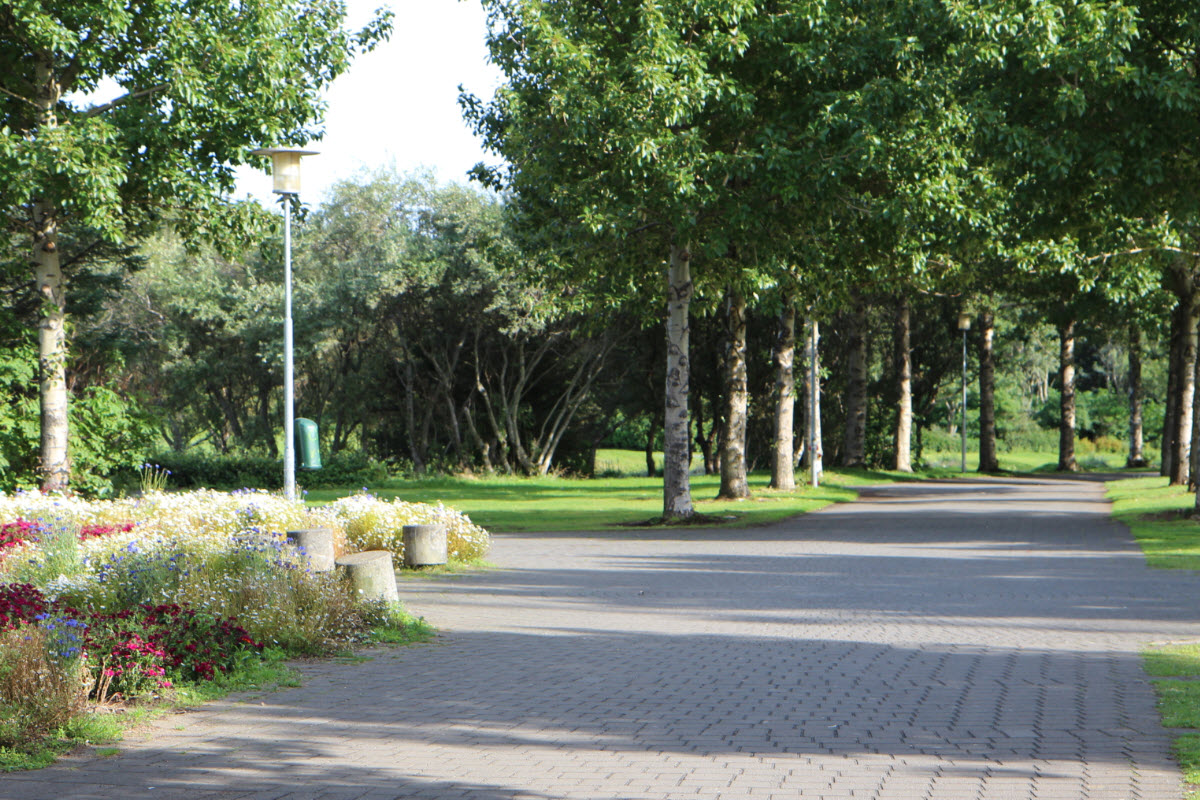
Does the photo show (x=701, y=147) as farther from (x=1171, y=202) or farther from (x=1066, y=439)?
(x=1066, y=439)

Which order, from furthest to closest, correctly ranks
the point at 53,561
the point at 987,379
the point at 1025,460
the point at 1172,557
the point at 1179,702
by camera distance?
the point at 1025,460, the point at 987,379, the point at 1172,557, the point at 53,561, the point at 1179,702

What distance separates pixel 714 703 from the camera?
7.44 meters

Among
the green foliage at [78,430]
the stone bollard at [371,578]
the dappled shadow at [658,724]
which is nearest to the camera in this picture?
the dappled shadow at [658,724]

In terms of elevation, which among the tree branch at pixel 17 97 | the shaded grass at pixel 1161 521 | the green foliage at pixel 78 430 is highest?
the tree branch at pixel 17 97

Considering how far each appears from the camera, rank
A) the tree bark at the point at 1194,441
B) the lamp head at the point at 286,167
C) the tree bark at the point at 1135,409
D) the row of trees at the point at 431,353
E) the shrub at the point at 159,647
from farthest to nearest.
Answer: the tree bark at the point at 1135,409
the row of trees at the point at 431,353
the tree bark at the point at 1194,441
the lamp head at the point at 286,167
the shrub at the point at 159,647

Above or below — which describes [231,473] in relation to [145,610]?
below

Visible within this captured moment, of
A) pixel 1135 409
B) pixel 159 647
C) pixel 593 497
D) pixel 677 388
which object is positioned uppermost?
pixel 677 388

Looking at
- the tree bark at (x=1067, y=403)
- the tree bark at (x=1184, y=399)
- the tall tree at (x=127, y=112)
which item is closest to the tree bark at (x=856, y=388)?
the tree bark at (x=1067, y=403)

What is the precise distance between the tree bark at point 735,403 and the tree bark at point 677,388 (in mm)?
3534

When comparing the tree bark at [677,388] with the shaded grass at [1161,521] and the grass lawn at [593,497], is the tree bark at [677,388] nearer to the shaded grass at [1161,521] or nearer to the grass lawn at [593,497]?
the grass lawn at [593,497]

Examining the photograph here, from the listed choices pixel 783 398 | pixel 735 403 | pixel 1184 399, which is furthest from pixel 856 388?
pixel 735 403

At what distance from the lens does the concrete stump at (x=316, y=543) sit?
39.0 ft

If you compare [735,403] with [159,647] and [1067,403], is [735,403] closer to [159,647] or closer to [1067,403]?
[159,647]

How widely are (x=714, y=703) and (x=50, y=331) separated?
16.3 meters
